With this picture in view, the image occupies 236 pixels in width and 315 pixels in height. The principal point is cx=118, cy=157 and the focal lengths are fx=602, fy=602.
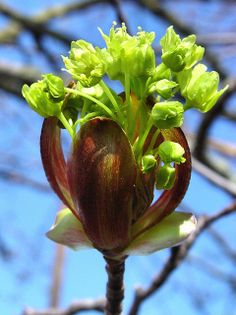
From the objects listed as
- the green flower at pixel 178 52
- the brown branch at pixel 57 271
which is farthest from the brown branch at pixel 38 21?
the green flower at pixel 178 52

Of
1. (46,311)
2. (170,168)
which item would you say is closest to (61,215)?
(170,168)

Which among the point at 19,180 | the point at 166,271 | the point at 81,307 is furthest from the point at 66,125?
the point at 19,180

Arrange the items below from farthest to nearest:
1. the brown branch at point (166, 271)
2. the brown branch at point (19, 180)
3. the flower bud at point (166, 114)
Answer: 1. the brown branch at point (19, 180)
2. the brown branch at point (166, 271)
3. the flower bud at point (166, 114)

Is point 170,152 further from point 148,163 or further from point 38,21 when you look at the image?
point 38,21

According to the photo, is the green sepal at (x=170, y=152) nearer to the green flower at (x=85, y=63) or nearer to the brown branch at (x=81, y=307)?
the green flower at (x=85, y=63)

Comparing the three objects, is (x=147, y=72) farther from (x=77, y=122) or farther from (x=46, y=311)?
(x=46, y=311)

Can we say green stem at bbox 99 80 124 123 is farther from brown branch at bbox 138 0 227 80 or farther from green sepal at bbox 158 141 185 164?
brown branch at bbox 138 0 227 80
